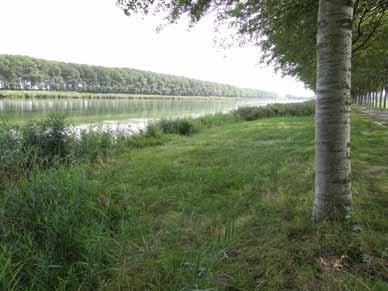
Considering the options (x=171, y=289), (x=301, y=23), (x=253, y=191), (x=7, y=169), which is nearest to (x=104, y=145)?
(x=7, y=169)

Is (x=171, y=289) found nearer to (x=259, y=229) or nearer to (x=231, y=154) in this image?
(x=259, y=229)

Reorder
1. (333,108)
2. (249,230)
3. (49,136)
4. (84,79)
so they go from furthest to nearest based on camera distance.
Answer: (84,79)
(49,136)
(249,230)
(333,108)

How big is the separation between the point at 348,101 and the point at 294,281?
58.8 inches

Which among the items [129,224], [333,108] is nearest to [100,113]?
[129,224]

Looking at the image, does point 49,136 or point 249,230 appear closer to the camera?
point 249,230

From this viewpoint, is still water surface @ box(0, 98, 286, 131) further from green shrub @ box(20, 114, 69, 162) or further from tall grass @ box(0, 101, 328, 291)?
tall grass @ box(0, 101, 328, 291)

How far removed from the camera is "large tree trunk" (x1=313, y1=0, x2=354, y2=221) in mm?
1939

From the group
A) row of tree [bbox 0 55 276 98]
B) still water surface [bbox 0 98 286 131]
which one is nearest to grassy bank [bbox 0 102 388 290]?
still water surface [bbox 0 98 286 131]

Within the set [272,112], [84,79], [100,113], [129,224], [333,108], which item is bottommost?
[129,224]

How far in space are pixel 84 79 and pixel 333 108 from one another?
93465 mm

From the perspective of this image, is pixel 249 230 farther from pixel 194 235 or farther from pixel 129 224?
pixel 129 224

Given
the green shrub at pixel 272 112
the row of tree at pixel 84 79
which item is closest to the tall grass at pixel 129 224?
the green shrub at pixel 272 112

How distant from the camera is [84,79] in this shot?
8338 centimetres

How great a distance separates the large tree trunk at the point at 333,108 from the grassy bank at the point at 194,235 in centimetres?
27
